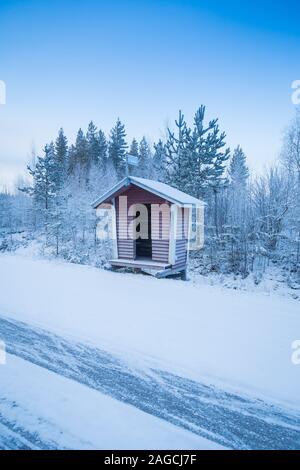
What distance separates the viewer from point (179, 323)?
533cm

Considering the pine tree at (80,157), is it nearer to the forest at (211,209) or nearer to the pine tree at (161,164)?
the forest at (211,209)

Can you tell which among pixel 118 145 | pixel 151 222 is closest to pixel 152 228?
pixel 151 222

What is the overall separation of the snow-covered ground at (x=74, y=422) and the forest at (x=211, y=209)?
1049 cm

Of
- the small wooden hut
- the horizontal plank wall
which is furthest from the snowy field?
the horizontal plank wall

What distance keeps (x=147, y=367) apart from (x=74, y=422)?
1.38 meters

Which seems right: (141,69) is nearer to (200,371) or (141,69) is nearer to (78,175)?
(78,175)

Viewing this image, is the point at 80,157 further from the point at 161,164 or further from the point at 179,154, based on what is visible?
the point at 179,154

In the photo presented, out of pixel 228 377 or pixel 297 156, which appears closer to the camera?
pixel 228 377

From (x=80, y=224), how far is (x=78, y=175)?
53.6ft

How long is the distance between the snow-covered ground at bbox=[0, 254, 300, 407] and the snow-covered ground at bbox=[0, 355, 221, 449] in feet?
3.53

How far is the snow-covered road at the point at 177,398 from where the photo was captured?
268 cm

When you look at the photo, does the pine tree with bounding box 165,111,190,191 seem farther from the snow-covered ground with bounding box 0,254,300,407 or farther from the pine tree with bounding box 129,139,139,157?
the pine tree with bounding box 129,139,139,157

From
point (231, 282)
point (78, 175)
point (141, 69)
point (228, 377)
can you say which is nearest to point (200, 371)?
point (228, 377)

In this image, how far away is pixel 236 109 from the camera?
66.1 feet
